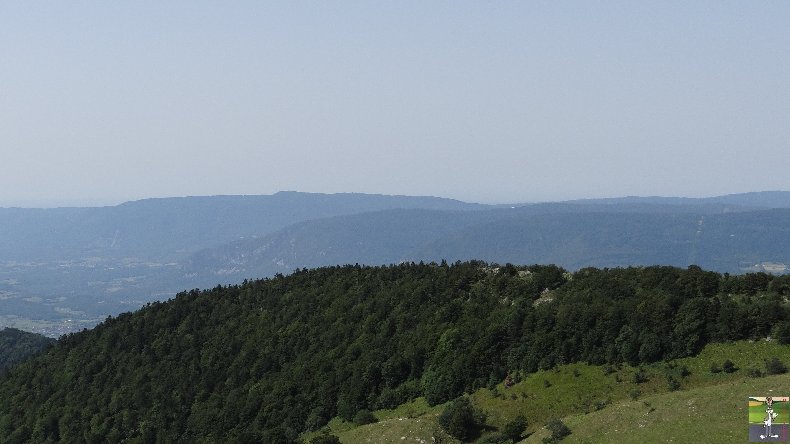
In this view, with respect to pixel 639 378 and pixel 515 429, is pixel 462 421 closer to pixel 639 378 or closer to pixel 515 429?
pixel 515 429

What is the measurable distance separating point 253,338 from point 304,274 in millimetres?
22249

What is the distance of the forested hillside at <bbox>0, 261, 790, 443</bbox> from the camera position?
62469 millimetres

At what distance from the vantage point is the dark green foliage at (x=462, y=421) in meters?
52.8

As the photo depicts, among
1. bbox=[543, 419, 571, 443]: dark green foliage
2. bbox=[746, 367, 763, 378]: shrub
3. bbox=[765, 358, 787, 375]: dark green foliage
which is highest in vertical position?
bbox=[765, 358, 787, 375]: dark green foliage

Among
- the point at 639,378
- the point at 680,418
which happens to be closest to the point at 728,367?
the point at 639,378

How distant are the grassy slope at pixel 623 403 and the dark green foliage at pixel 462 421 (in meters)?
A: 0.90

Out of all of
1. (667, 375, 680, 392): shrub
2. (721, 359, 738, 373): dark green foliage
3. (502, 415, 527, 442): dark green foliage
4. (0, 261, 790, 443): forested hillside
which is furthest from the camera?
(0, 261, 790, 443): forested hillside

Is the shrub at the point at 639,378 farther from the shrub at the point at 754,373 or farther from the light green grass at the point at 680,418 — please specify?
the shrub at the point at 754,373

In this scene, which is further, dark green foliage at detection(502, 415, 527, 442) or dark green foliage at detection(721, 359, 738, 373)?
dark green foliage at detection(721, 359, 738, 373)

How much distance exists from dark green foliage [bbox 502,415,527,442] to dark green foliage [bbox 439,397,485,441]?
2.51m

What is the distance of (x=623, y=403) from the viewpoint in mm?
50062

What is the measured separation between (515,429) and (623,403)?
876 centimetres

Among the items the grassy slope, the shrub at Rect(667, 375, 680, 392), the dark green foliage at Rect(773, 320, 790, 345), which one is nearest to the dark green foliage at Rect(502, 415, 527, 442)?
the grassy slope

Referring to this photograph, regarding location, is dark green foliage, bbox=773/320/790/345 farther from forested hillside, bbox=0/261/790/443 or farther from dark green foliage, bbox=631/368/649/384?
dark green foliage, bbox=631/368/649/384
